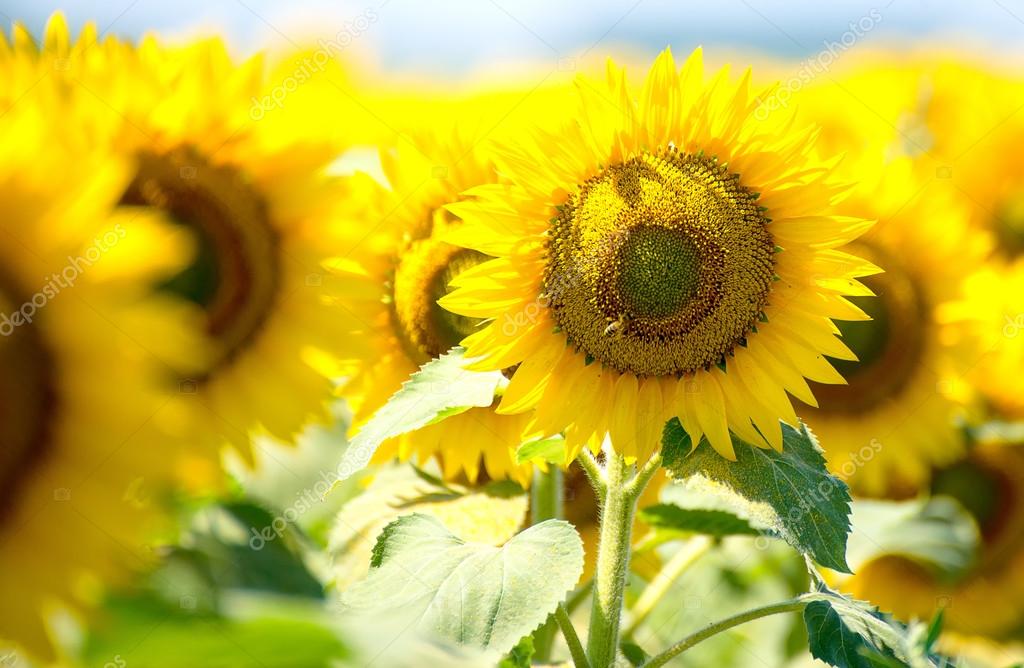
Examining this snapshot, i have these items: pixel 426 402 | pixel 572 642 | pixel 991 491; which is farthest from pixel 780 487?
pixel 991 491

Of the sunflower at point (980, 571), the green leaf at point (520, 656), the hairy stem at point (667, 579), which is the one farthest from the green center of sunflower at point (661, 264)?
the sunflower at point (980, 571)

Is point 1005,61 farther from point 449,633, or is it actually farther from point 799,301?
point 449,633

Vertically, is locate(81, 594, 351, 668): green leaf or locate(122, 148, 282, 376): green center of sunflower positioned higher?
locate(122, 148, 282, 376): green center of sunflower

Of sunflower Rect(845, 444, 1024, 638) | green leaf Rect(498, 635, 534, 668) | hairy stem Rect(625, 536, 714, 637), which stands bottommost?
sunflower Rect(845, 444, 1024, 638)

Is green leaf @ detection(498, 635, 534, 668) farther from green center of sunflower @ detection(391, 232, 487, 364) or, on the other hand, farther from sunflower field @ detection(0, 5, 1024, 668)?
green center of sunflower @ detection(391, 232, 487, 364)

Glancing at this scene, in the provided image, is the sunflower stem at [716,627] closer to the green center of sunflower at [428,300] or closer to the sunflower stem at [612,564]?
the sunflower stem at [612,564]

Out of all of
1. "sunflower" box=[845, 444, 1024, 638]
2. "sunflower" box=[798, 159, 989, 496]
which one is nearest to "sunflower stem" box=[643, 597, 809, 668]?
"sunflower" box=[798, 159, 989, 496]

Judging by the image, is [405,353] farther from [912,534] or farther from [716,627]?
[912,534]
